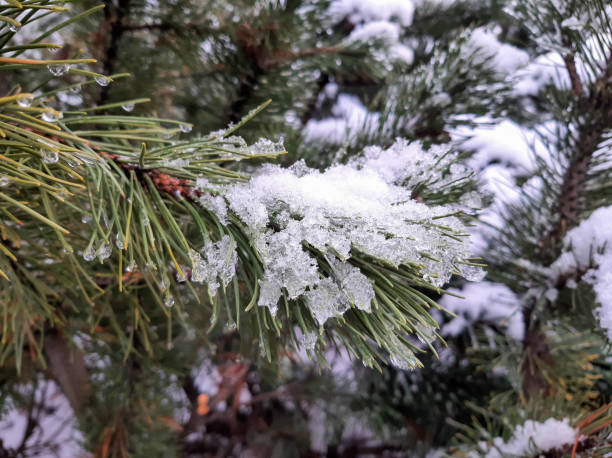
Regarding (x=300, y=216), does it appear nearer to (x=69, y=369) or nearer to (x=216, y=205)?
(x=216, y=205)

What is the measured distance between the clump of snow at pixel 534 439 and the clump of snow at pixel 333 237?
0.97 ft

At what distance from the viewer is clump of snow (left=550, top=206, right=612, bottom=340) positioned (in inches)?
17.9

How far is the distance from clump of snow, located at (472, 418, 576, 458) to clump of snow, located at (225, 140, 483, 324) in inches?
11.6

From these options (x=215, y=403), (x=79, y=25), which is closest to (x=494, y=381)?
(x=215, y=403)

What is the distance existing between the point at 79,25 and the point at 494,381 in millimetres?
1087

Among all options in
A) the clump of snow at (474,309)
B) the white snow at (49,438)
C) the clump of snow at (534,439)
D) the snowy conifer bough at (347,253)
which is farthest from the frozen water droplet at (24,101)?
the clump of snow at (474,309)

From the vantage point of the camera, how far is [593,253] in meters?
0.50

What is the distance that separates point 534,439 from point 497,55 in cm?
50

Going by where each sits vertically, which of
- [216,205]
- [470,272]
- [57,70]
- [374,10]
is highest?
[374,10]

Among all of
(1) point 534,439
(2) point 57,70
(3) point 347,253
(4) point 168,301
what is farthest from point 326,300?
(1) point 534,439

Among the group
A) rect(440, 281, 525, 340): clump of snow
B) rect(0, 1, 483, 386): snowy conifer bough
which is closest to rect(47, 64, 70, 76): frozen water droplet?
rect(0, 1, 483, 386): snowy conifer bough

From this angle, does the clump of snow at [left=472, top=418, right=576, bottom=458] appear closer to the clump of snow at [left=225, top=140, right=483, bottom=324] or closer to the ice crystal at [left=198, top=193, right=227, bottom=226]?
the clump of snow at [left=225, top=140, right=483, bottom=324]

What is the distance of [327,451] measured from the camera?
1333mm

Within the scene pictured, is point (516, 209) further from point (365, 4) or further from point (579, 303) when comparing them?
point (365, 4)
